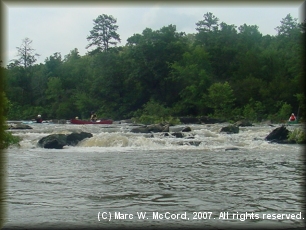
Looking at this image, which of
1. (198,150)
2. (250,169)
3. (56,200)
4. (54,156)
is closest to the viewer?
(56,200)

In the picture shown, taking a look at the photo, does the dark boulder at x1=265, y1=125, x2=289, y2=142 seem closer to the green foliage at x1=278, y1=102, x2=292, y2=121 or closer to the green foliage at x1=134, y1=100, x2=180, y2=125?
the green foliage at x1=278, y1=102, x2=292, y2=121

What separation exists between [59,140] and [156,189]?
10.3 metres

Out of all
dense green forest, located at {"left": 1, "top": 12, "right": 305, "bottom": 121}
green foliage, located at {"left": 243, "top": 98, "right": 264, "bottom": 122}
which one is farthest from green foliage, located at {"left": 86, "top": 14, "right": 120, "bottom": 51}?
green foliage, located at {"left": 243, "top": 98, "right": 264, "bottom": 122}

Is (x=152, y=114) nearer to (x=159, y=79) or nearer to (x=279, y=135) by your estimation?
(x=159, y=79)

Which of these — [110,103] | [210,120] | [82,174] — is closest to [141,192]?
[82,174]

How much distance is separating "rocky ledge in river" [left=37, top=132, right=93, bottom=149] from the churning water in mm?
2046

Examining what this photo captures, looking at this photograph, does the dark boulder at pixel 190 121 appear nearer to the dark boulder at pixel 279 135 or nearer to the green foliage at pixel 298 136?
the dark boulder at pixel 279 135

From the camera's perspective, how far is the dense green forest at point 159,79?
150 ft

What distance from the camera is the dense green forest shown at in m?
45.6

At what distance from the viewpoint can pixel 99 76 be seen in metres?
54.2

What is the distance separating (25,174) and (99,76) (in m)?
45.2

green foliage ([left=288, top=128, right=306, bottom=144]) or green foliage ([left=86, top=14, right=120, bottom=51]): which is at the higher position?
green foliage ([left=86, top=14, right=120, bottom=51])

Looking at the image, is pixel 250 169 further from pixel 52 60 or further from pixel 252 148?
pixel 52 60

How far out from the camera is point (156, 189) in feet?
25.4
